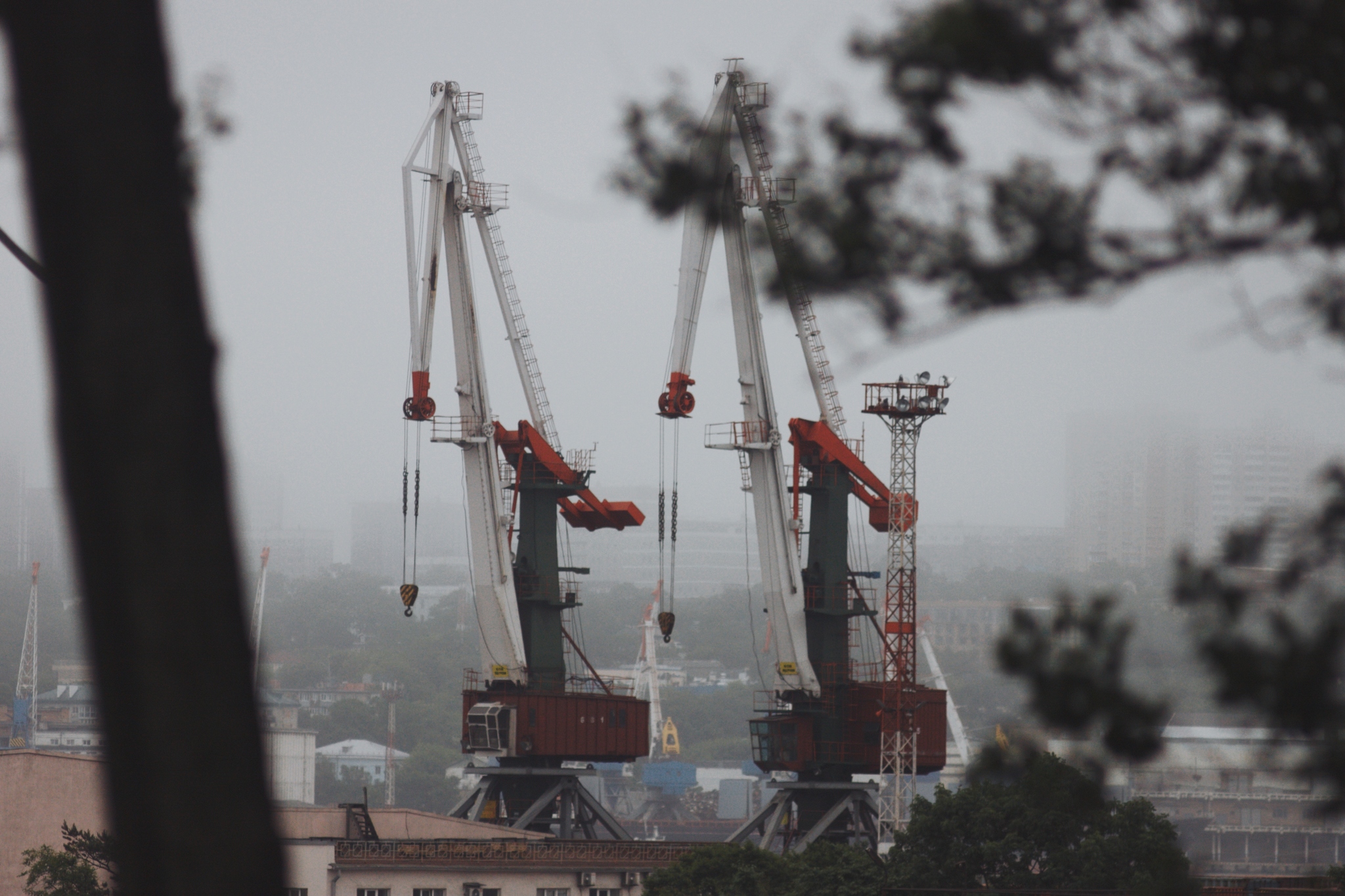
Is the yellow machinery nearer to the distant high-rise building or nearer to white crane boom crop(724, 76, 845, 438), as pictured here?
the distant high-rise building

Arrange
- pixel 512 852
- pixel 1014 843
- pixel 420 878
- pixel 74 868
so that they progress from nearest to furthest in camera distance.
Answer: pixel 74 868 → pixel 1014 843 → pixel 420 878 → pixel 512 852

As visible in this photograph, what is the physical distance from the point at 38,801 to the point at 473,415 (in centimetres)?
1673

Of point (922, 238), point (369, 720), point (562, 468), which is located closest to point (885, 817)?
point (562, 468)

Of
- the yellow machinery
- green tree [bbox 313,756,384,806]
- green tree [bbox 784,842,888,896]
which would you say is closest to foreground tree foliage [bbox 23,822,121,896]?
green tree [bbox 784,842,888,896]

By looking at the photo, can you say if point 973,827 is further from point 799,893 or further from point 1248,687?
point 1248,687

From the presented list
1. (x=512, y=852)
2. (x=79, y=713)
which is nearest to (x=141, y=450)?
(x=512, y=852)

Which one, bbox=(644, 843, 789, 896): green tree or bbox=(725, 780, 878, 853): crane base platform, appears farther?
bbox=(725, 780, 878, 853): crane base platform

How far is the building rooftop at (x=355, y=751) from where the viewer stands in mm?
155125

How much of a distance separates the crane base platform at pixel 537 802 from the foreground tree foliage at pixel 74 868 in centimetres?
1505

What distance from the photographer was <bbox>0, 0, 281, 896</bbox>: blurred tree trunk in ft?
18.7

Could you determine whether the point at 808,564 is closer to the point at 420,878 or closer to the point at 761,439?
the point at 761,439

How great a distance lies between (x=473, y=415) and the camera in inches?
2127

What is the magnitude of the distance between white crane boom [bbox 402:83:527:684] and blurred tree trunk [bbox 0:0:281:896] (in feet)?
156

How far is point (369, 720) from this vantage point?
6816 inches
